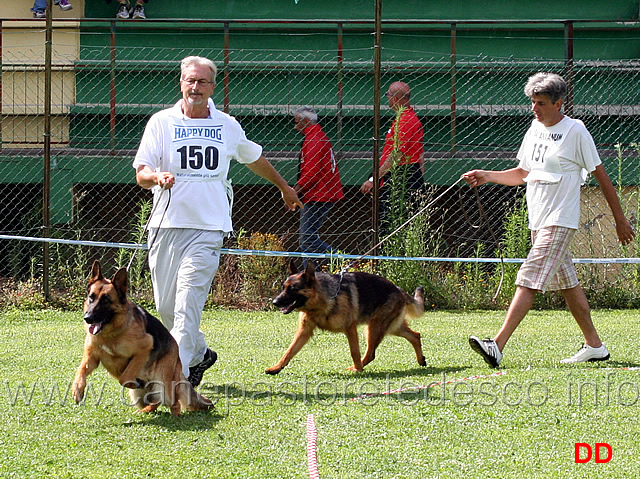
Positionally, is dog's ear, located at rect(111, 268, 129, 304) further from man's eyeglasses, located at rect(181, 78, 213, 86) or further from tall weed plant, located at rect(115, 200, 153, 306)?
tall weed plant, located at rect(115, 200, 153, 306)

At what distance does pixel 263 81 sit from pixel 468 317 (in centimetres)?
524

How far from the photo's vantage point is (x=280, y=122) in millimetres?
13562

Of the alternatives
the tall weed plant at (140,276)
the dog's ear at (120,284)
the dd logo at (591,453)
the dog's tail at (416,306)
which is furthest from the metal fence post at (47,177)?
the dd logo at (591,453)

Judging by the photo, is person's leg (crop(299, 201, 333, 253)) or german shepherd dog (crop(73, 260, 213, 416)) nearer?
german shepherd dog (crop(73, 260, 213, 416))

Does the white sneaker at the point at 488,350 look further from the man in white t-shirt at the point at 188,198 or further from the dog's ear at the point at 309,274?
the man in white t-shirt at the point at 188,198

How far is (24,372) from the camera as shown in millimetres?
6773

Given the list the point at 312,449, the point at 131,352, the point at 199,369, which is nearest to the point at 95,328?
the point at 131,352

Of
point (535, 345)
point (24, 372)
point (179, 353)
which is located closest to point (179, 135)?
point (179, 353)

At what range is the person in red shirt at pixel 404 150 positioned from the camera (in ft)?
36.0

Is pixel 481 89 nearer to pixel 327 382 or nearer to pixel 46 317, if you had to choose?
pixel 46 317

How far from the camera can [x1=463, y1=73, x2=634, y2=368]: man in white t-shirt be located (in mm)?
6766

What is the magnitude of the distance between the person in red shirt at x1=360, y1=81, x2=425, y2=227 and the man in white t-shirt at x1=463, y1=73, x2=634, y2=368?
3971 millimetres

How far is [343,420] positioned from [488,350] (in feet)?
5.95

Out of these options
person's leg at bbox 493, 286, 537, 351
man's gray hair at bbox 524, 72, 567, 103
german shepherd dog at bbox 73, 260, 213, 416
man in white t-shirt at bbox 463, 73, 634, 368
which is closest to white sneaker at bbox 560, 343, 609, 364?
man in white t-shirt at bbox 463, 73, 634, 368
